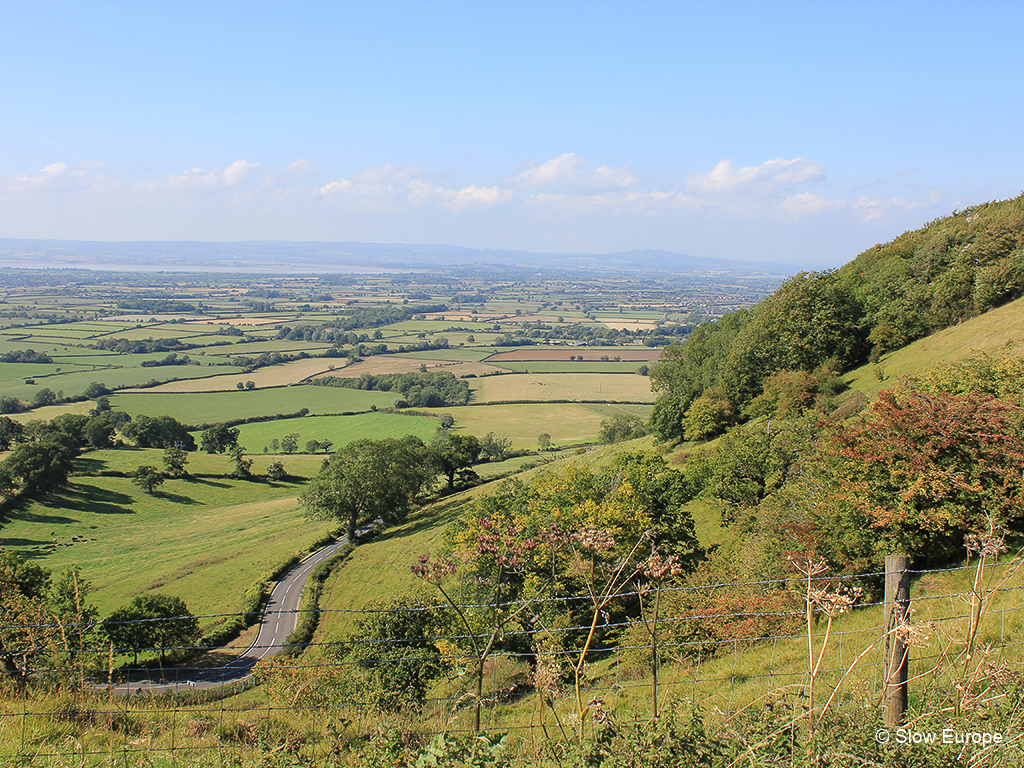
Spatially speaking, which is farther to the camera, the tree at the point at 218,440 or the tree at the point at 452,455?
the tree at the point at 218,440

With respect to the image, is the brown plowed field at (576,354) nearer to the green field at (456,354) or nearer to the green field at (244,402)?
the green field at (456,354)

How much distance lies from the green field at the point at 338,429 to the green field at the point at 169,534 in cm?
1580

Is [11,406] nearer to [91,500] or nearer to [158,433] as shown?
[158,433]

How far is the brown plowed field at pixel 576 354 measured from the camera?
142000 mm

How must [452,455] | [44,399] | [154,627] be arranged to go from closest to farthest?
[154,627], [452,455], [44,399]

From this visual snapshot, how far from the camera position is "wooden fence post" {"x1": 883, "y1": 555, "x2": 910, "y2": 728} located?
5566 mm

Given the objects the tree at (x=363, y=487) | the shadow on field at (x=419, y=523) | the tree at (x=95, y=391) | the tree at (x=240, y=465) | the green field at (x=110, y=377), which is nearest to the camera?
the shadow on field at (x=419, y=523)

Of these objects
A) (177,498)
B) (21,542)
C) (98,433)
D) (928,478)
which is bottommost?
(177,498)

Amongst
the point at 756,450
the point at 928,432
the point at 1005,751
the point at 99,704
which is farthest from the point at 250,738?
the point at 756,450

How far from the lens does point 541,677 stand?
526 cm

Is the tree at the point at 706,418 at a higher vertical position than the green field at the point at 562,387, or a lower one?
higher

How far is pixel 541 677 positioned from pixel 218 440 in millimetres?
85026

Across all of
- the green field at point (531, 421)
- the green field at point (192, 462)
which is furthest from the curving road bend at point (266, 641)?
the green field at point (531, 421)

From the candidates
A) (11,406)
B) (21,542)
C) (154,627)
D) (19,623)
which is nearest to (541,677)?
(19,623)
